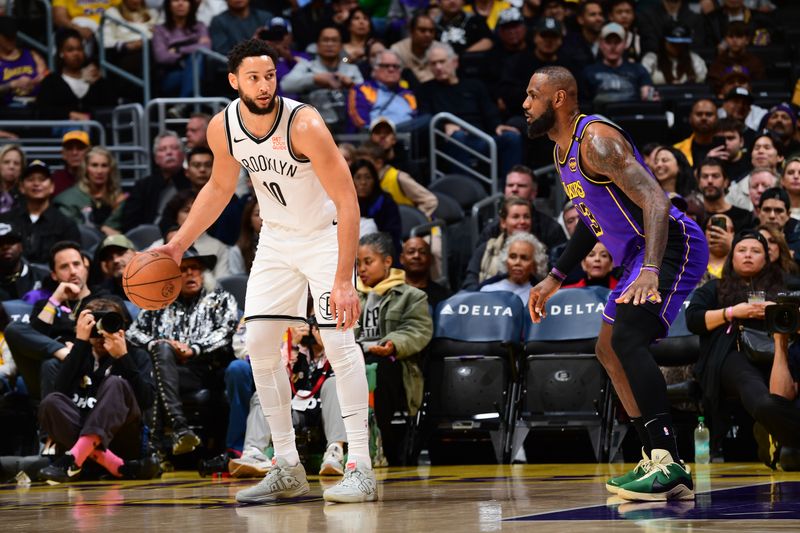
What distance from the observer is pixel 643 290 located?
5395mm

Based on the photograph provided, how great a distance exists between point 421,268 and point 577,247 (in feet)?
12.3

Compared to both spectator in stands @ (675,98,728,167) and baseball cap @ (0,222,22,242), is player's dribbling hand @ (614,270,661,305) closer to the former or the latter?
baseball cap @ (0,222,22,242)

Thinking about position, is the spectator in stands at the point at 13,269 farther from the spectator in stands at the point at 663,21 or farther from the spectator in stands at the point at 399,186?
the spectator in stands at the point at 663,21

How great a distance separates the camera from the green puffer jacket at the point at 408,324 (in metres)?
9.12

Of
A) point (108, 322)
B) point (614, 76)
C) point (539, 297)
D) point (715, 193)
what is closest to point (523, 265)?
point (715, 193)

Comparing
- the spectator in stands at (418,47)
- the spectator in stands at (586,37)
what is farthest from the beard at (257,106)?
the spectator in stands at (586,37)

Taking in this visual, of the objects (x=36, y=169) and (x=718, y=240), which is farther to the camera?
(x=36, y=169)

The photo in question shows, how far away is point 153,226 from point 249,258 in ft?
3.84

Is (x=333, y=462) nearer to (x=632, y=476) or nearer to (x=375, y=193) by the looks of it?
(x=632, y=476)

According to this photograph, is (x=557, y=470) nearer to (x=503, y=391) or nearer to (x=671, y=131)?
(x=503, y=391)

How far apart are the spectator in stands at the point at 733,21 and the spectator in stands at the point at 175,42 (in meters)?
5.98

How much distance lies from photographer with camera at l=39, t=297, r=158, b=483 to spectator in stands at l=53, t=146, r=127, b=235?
10.4 feet

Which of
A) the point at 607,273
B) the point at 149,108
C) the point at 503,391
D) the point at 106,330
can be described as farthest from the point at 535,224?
the point at 149,108

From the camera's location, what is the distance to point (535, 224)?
1062cm
